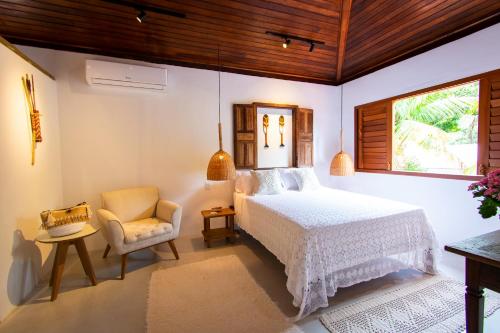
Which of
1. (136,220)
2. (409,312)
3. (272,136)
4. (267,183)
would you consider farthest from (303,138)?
(136,220)

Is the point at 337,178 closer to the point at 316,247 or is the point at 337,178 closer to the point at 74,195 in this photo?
the point at 316,247

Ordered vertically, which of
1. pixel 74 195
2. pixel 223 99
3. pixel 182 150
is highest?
pixel 223 99

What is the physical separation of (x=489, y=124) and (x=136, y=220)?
4.23 metres

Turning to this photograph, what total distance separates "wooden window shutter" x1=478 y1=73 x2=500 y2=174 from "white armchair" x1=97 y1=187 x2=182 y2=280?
11.4ft

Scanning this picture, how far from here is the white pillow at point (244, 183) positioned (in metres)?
3.40

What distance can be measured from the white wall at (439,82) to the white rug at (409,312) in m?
0.74

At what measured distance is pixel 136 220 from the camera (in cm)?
292

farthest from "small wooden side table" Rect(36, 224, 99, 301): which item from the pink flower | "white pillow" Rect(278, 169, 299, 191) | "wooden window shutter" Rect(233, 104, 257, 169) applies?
the pink flower

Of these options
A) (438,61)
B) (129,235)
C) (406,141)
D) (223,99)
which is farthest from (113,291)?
(438,61)

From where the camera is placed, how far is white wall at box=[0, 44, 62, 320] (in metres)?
1.86

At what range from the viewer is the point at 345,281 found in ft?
6.77

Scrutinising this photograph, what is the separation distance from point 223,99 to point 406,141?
9.63ft

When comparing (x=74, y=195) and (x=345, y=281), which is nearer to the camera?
(x=345, y=281)

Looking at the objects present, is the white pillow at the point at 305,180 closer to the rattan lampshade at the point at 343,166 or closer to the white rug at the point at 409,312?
the rattan lampshade at the point at 343,166
